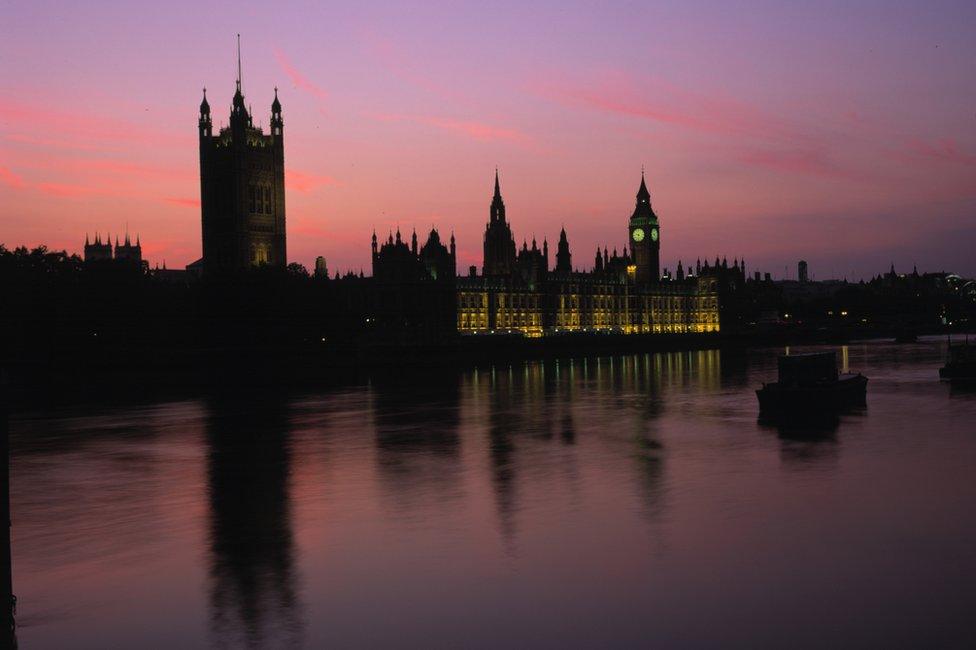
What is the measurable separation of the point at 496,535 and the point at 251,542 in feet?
17.5

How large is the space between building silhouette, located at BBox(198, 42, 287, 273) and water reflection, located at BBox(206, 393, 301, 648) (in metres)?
113

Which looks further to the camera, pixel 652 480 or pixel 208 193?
pixel 208 193

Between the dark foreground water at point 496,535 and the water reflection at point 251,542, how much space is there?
75 millimetres

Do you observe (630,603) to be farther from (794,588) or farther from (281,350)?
(281,350)

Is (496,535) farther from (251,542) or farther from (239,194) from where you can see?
(239,194)

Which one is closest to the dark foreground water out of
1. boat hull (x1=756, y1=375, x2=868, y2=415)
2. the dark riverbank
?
boat hull (x1=756, y1=375, x2=868, y2=415)

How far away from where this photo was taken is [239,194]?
156 metres

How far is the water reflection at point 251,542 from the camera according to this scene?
1788 centimetres

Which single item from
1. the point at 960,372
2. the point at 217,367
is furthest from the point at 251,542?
the point at 217,367

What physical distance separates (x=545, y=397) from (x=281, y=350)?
35145mm

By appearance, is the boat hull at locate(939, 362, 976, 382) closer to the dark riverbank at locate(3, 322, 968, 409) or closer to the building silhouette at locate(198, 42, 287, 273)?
the dark riverbank at locate(3, 322, 968, 409)

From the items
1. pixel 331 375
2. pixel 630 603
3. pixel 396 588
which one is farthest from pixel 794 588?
pixel 331 375

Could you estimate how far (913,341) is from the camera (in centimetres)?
18825

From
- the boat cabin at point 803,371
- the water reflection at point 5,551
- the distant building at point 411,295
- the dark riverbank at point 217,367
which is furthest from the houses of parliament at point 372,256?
the water reflection at point 5,551
